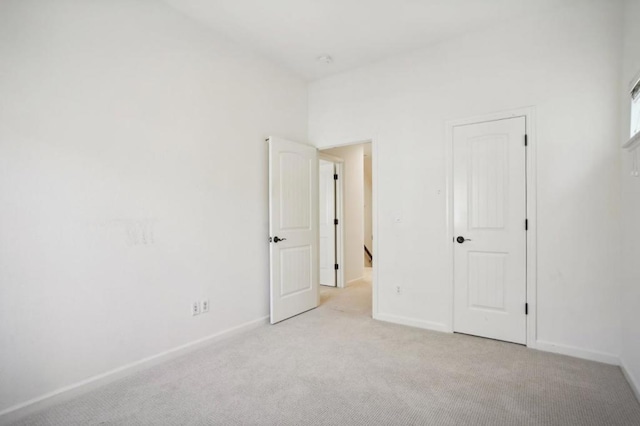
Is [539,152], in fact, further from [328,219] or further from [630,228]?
[328,219]

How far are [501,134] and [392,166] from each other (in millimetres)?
Answer: 1087

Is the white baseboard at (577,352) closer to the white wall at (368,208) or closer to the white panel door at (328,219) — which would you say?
the white panel door at (328,219)

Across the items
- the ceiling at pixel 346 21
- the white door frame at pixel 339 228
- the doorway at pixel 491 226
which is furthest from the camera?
the white door frame at pixel 339 228

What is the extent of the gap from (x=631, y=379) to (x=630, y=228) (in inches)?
40.1

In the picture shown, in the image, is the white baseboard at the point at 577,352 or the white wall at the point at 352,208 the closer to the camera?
the white baseboard at the point at 577,352

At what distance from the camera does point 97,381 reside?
7.45 feet

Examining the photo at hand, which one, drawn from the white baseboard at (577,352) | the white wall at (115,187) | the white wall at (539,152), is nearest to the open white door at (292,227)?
the white wall at (115,187)

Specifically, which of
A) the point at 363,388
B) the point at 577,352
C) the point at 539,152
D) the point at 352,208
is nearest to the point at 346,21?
the point at 539,152

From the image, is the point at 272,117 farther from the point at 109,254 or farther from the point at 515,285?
the point at 515,285

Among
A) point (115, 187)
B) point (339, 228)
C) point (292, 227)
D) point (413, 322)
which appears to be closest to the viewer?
point (115, 187)

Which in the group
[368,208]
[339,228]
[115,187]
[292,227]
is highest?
[115,187]

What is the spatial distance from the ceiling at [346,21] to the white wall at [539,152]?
20cm

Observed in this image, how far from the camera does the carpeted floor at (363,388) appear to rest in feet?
6.23

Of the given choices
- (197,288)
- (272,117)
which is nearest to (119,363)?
(197,288)
